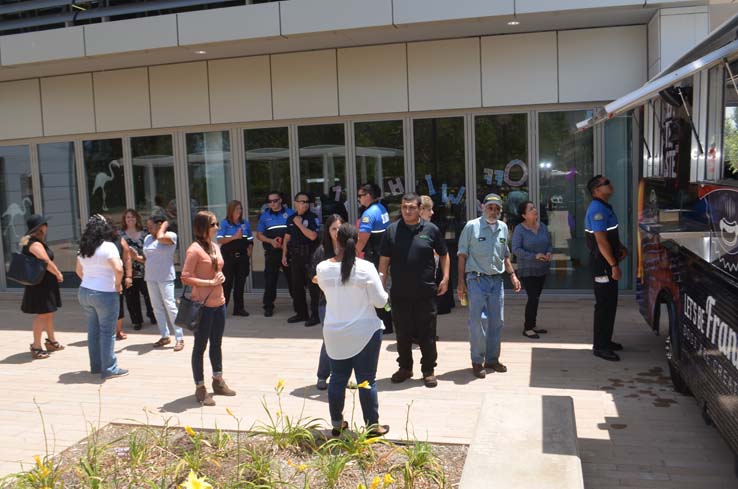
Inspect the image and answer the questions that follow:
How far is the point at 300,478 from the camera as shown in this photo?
4816 millimetres

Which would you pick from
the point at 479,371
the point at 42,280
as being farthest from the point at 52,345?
the point at 479,371

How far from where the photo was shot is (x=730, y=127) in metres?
4.41

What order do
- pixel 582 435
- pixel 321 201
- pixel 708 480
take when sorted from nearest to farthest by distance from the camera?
pixel 708 480 < pixel 582 435 < pixel 321 201

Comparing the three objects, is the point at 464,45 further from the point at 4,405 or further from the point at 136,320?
the point at 4,405

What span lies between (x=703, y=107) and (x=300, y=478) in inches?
149

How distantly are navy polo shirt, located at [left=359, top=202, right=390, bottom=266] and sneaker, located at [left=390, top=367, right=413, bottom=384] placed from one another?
2.08 m

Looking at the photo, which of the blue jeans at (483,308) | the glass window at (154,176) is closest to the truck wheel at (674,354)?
the blue jeans at (483,308)

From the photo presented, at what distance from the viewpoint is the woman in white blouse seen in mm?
5297

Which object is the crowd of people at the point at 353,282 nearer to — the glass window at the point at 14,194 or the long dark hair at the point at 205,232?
the long dark hair at the point at 205,232

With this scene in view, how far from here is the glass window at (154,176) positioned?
13094 millimetres

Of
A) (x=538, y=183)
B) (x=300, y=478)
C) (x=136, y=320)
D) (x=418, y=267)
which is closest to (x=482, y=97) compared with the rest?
(x=538, y=183)

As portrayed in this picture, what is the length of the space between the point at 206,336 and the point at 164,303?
8.84 feet

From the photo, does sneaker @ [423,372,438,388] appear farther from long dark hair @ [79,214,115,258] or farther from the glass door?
the glass door

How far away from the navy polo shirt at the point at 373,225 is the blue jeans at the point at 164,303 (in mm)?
2506
